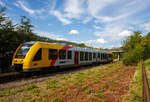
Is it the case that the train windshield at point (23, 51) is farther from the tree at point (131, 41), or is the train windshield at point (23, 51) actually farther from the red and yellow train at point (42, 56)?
the tree at point (131, 41)

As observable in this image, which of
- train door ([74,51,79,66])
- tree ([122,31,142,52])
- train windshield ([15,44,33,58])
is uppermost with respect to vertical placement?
tree ([122,31,142,52])

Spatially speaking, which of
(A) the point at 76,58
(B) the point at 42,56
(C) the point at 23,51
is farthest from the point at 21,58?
(A) the point at 76,58

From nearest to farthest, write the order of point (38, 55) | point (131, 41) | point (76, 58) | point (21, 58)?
point (21, 58), point (38, 55), point (76, 58), point (131, 41)

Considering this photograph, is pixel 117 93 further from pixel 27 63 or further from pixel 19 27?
pixel 19 27

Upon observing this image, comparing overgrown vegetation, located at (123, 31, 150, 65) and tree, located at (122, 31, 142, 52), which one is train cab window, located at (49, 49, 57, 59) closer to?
overgrown vegetation, located at (123, 31, 150, 65)

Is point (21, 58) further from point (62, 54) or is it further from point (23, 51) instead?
point (62, 54)

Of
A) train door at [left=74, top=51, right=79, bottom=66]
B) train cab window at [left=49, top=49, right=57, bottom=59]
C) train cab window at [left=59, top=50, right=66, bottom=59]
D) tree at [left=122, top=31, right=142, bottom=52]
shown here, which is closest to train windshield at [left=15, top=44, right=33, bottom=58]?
train cab window at [left=49, top=49, right=57, bottom=59]

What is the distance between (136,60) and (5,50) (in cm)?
1940

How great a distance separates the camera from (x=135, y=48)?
67.2 ft

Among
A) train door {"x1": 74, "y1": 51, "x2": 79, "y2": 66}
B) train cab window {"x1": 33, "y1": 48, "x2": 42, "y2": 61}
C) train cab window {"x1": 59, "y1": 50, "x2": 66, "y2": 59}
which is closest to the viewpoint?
train cab window {"x1": 33, "y1": 48, "x2": 42, "y2": 61}

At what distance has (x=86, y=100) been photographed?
14.4 ft

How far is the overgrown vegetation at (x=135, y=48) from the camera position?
62.2ft

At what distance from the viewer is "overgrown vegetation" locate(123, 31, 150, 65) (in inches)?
746

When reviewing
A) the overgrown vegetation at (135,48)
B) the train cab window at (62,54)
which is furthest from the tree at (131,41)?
the train cab window at (62,54)
